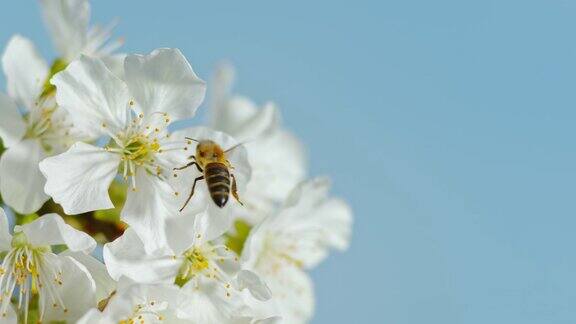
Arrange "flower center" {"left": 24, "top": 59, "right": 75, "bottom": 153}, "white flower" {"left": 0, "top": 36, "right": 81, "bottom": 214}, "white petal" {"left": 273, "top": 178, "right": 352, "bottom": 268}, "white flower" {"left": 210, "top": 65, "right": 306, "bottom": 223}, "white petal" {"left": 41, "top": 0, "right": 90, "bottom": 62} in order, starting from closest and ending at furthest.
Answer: "white flower" {"left": 0, "top": 36, "right": 81, "bottom": 214} < "flower center" {"left": 24, "top": 59, "right": 75, "bottom": 153} < "white petal" {"left": 41, "top": 0, "right": 90, "bottom": 62} < "white petal" {"left": 273, "top": 178, "right": 352, "bottom": 268} < "white flower" {"left": 210, "top": 65, "right": 306, "bottom": 223}

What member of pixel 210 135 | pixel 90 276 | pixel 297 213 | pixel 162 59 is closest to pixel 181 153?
pixel 210 135

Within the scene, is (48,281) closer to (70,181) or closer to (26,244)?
(26,244)

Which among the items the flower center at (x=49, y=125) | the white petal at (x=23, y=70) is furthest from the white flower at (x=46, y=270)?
the white petal at (x=23, y=70)

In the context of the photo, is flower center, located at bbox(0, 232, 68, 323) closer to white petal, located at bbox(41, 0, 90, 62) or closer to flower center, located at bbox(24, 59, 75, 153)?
flower center, located at bbox(24, 59, 75, 153)

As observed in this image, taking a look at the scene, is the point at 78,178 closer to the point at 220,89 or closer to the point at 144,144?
the point at 144,144

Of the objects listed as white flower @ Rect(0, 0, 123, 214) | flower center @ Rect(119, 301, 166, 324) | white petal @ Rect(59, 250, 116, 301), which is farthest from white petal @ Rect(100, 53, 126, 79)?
flower center @ Rect(119, 301, 166, 324)

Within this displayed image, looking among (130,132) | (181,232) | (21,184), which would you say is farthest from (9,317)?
(130,132)

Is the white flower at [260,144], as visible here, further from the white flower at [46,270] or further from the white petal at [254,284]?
the white flower at [46,270]

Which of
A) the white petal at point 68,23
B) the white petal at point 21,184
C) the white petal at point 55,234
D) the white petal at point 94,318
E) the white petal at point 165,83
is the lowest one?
the white petal at point 94,318
